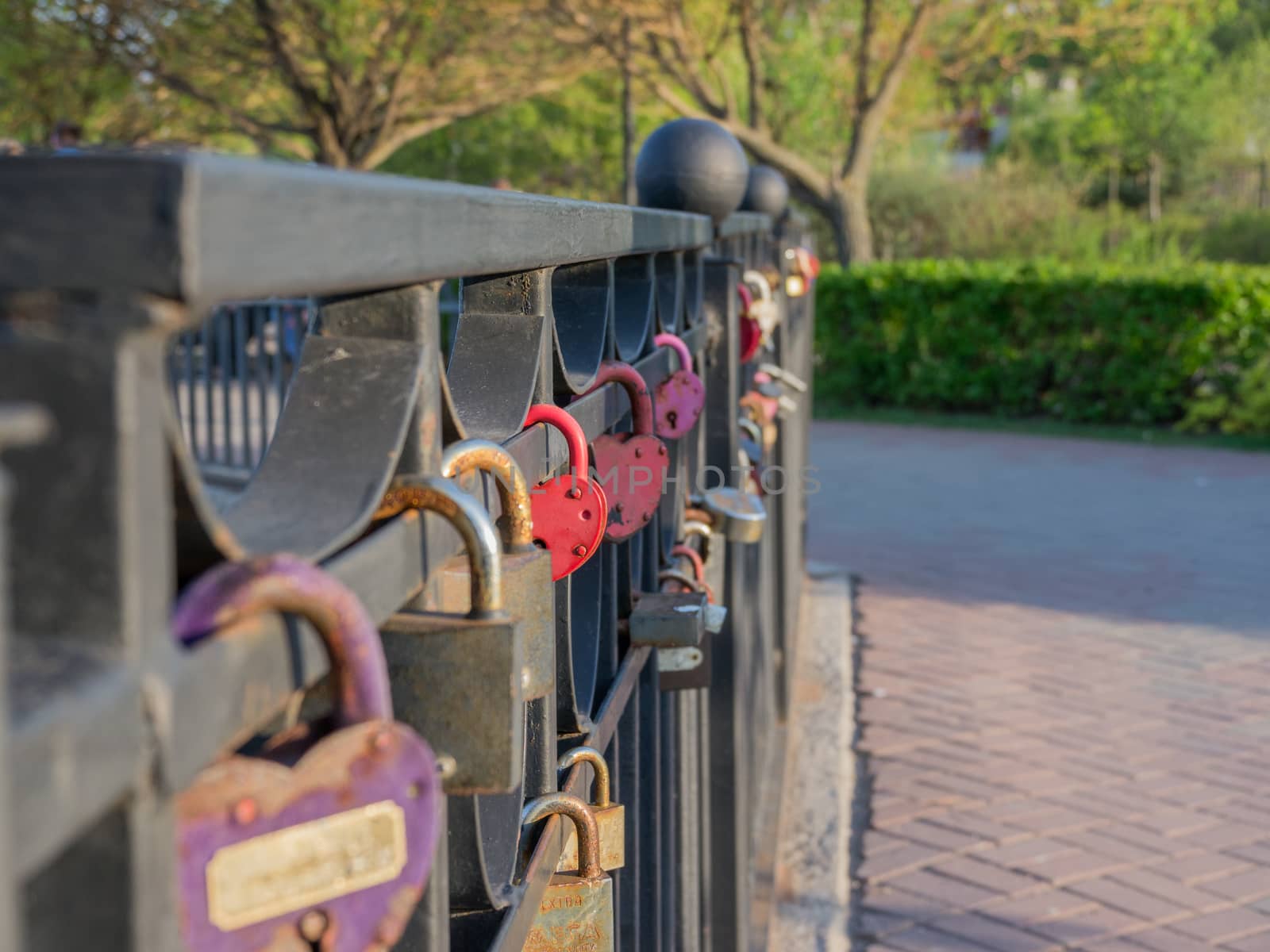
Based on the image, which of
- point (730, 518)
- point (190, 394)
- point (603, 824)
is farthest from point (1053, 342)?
point (603, 824)

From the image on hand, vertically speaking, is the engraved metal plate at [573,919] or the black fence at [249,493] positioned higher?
the black fence at [249,493]

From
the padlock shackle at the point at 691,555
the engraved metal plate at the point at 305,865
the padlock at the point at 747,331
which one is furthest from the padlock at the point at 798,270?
the engraved metal plate at the point at 305,865

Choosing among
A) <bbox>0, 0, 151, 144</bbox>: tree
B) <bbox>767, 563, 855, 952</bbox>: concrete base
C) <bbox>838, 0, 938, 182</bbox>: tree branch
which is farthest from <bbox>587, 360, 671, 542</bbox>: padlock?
<bbox>838, 0, 938, 182</bbox>: tree branch

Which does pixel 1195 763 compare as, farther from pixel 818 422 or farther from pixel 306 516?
pixel 818 422

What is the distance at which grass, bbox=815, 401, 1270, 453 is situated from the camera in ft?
42.5

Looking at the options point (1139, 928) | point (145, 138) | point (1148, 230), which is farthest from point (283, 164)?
point (1148, 230)

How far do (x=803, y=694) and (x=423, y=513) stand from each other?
16.1ft

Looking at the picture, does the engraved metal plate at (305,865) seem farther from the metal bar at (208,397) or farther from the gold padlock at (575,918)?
the metal bar at (208,397)

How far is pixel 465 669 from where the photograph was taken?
837mm

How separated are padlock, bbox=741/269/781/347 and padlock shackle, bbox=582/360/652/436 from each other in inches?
74.8

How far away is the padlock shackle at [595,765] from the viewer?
5.16 feet

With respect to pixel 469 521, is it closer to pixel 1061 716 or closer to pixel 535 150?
pixel 1061 716

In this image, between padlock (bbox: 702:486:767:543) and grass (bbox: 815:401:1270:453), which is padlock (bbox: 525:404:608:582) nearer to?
padlock (bbox: 702:486:767:543)

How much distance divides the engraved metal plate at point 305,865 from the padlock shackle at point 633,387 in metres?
1.09
